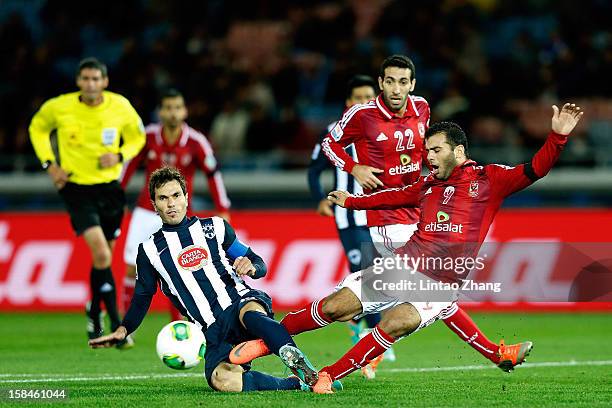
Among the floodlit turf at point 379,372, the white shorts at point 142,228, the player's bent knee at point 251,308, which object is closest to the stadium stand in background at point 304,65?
the floodlit turf at point 379,372

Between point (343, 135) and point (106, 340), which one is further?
point (343, 135)

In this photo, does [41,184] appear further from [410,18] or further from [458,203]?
[458,203]

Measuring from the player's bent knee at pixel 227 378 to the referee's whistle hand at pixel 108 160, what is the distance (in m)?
3.88

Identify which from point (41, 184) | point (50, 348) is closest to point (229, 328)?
point (50, 348)

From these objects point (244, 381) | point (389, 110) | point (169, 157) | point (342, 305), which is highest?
Answer: point (389, 110)

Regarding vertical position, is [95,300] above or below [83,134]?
below

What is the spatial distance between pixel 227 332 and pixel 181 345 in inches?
11.2

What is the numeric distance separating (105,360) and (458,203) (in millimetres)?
3583

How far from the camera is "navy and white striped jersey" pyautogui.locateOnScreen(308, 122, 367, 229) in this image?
9.88m

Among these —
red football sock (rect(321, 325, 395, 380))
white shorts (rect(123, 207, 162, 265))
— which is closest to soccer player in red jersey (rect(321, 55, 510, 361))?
red football sock (rect(321, 325, 395, 380))

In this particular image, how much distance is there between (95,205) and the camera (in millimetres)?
10609

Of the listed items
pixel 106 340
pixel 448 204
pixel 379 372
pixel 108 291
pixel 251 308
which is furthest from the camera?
pixel 108 291

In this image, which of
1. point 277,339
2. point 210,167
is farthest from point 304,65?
point 277,339

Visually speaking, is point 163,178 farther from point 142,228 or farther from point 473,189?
point 142,228
